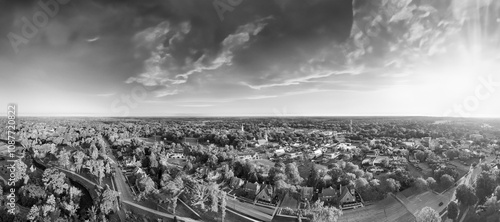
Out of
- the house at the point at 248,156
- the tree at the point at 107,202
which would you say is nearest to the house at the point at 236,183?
the house at the point at 248,156

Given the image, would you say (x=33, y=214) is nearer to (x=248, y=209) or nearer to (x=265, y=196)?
(x=248, y=209)

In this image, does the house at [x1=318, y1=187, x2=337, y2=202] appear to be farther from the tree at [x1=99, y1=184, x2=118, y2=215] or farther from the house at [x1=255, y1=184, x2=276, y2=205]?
the tree at [x1=99, y1=184, x2=118, y2=215]

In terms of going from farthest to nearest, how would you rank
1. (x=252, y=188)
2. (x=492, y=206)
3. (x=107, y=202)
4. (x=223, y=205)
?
1. (x=252, y=188)
2. (x=107, y=202)
3. (x=223, y=205)
4. (x=492, y=206)

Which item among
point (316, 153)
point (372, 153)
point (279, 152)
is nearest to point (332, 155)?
point (316, 153)

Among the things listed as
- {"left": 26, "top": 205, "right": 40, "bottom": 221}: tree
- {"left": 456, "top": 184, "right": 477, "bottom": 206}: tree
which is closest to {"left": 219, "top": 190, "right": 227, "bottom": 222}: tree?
{"left": 26, "top": 205, "right": 40, "bottom": 221}: tree

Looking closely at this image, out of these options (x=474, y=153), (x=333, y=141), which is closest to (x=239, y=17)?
(x=333, y=141)

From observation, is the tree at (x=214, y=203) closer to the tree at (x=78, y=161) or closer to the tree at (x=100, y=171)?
the tree at (x=100, y=171)
